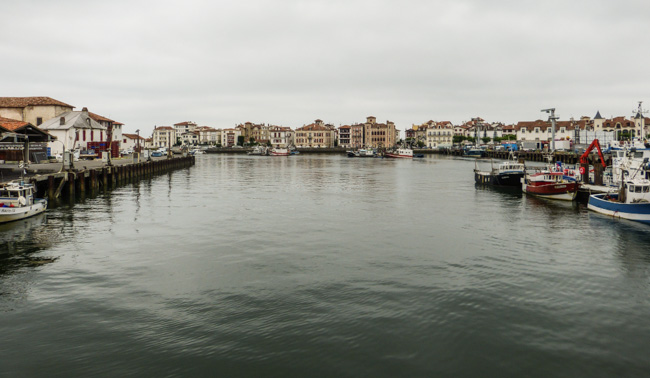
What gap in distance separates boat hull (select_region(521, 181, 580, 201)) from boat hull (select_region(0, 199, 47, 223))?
4342 cm

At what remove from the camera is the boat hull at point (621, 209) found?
105 ft

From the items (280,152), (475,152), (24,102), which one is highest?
(24,102)

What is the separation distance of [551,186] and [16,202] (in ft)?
145

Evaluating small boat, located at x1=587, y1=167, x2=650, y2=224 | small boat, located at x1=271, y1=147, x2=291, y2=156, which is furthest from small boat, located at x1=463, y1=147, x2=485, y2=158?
small boat, located at x1=587, y1=167, x2=650, y2=224

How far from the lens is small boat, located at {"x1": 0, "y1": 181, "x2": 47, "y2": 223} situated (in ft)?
98.8

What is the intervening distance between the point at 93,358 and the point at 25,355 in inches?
72.1

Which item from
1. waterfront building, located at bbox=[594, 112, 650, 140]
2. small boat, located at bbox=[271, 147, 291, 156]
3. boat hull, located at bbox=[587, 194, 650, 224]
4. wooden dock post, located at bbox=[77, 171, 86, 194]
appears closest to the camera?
boat hull, located at bbox=[587, 194, 650, 224]

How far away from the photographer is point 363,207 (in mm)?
41156

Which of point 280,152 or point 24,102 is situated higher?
point 24,102

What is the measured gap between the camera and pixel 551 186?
46562mm

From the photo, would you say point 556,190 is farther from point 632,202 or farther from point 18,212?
point 18,212

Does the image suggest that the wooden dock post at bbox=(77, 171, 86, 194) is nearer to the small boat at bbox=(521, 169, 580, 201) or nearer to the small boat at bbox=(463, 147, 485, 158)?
the small boat at bbox=(521, 169, 580, 201)

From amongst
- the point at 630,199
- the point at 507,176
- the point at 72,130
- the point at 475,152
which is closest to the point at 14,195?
the point at 630,199

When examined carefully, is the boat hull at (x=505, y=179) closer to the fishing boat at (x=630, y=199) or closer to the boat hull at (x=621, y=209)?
the boat hull at (x=621, y=209)
